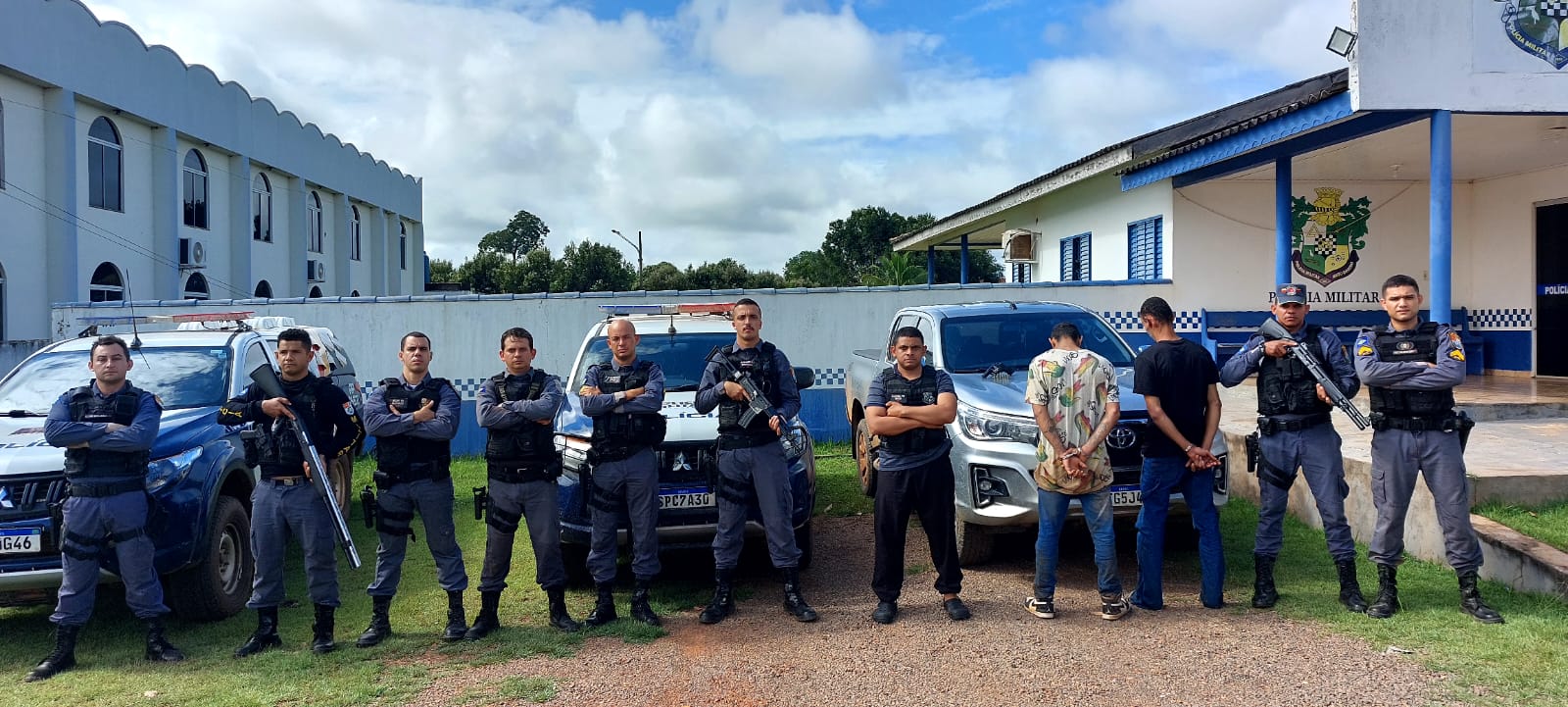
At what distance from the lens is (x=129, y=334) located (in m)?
6.97

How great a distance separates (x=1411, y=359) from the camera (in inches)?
201

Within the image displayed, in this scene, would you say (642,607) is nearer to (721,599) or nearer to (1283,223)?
(721,599)

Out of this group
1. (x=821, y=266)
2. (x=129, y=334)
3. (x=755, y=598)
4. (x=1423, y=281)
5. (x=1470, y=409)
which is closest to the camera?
(x=755, y=598)

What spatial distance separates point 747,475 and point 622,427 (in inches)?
28.7

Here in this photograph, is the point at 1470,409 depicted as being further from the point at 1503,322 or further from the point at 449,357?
the point at 449,357

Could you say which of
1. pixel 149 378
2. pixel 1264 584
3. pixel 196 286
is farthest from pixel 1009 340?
pixel 196 286

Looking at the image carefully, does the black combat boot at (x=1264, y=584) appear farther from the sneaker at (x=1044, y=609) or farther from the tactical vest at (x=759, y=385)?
the tactical vest at (x=759, y=385)

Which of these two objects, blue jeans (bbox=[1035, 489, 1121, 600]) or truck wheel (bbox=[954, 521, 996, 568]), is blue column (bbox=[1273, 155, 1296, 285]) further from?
blue jeans (bbox=[1035, 489, 1121, 600])

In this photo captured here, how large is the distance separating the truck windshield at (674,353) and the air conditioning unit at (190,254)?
17562mm

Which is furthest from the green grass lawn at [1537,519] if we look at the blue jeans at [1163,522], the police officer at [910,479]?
the police officer at [910,479]

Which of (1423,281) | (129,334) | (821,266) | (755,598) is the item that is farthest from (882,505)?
(821,266)

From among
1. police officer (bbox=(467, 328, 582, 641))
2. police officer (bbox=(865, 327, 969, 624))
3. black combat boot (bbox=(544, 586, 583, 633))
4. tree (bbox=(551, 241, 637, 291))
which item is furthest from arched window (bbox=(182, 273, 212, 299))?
tree (bbox=(551, 241, 637, 291))

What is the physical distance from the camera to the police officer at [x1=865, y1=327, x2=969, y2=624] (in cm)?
534

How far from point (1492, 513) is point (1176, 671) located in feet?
9.72
